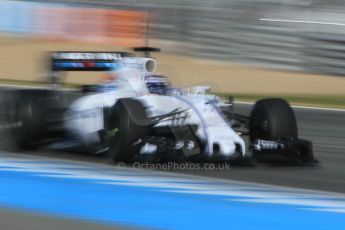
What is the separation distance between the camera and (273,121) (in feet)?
19.4

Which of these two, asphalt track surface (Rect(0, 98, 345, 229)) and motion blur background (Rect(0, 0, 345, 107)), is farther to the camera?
motion blur background (Rect(0, 0, 345, 107))

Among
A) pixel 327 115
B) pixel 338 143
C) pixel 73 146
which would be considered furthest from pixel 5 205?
pixel 327 115

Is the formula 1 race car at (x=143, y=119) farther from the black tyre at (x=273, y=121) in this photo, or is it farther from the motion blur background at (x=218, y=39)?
the motion blur background at (x=218, y=39)

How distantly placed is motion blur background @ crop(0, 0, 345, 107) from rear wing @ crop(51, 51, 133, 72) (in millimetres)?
4473

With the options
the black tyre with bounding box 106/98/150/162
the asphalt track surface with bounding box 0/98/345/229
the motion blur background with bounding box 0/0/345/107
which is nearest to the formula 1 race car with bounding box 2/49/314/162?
the black tyre with bounding box 106/98/150/162

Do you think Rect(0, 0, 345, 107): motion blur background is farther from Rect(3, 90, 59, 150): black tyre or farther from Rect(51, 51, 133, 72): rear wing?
Rect(3, 90, 59, 150): black tyre

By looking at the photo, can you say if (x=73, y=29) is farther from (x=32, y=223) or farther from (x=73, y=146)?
(x=32, y=223)

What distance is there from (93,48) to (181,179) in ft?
46.7

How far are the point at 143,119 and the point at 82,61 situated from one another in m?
1.61

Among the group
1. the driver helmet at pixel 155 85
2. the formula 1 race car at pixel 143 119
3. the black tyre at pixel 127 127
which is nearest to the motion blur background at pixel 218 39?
the formula 1 race car at pixel 143 119

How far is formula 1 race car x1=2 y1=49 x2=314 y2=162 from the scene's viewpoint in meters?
5.57

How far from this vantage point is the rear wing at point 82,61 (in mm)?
6867

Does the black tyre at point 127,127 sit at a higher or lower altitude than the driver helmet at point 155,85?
lower

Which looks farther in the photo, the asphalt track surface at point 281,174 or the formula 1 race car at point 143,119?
the formula 1 race car at point 143,119
